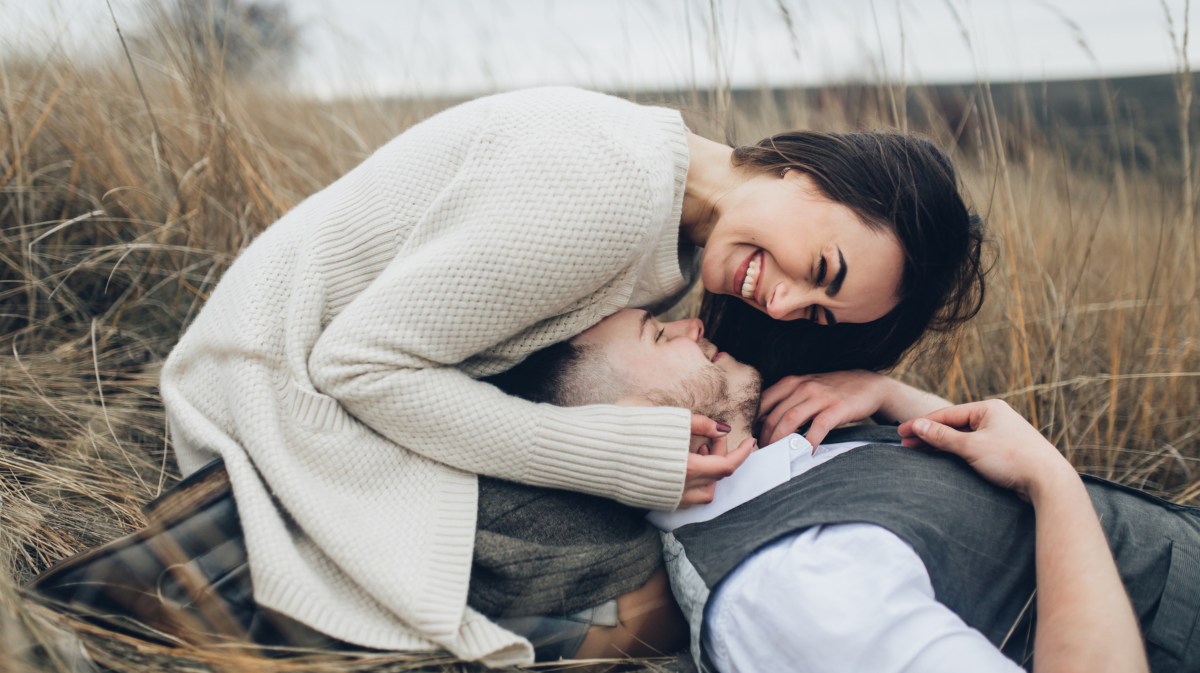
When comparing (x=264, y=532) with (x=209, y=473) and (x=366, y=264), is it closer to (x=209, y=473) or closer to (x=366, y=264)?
(x=209, y=473)

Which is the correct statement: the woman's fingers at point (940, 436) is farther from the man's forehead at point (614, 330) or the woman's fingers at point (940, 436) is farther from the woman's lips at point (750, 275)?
the man's forehead at point (614, 330)

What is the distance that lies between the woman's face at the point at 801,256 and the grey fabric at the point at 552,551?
0.68m

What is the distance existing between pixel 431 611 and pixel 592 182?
992 mm

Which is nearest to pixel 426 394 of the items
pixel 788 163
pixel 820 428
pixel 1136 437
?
pixel 820 428

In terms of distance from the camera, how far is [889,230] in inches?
82.9

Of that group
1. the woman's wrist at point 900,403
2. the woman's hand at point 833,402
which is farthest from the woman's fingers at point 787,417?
the woman's wrist at point 900,403

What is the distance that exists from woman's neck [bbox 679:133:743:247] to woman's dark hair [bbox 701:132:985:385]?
5cm

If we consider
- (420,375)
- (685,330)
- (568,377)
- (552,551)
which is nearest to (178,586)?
(420,375)

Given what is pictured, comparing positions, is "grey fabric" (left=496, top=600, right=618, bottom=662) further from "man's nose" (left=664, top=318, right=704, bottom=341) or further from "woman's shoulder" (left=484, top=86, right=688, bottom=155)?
"woman's shoulder" (left=484, top=86, right=688, bottom=155)

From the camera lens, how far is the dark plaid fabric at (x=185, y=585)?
5.01 feet

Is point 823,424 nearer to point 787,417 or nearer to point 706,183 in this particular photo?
point 787,417

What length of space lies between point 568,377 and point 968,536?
1.00 metres

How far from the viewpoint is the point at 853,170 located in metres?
2.16

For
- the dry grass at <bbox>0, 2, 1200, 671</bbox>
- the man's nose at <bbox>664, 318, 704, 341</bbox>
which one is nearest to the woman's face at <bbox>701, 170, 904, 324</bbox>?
the man's nose at <bbox>664, 318, 704, 341</bbox>
